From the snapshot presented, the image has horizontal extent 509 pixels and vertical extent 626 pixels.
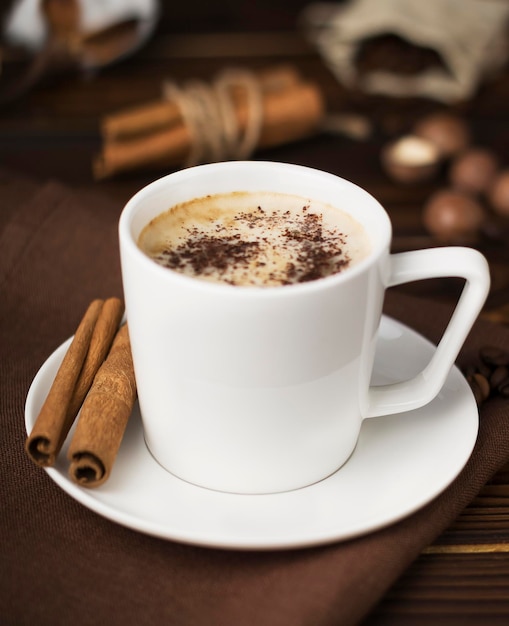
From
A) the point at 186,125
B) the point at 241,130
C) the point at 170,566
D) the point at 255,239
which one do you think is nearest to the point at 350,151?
the point at 241,130

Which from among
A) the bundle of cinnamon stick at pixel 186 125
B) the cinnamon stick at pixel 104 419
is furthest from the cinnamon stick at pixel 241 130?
the cinnamon stick at pixel 104 419

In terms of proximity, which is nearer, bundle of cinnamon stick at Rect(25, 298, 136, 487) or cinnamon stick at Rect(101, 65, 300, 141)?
A: bundle of cinnamon stick at Rect(25, 298, 136, 487)

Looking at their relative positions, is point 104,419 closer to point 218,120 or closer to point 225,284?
point 225,284

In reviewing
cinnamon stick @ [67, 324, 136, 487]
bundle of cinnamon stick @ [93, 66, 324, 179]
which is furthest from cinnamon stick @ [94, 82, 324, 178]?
cinnamon stick @ [67, 324, 136, 487]

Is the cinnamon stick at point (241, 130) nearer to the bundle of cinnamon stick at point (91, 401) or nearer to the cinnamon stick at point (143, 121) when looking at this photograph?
the cinnamon stick at point (143, 121)

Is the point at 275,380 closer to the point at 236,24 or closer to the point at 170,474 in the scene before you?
the point at 170,474

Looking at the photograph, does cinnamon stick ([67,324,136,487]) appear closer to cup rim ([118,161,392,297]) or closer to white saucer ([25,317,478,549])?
white saucer ([25,317,478,549])
